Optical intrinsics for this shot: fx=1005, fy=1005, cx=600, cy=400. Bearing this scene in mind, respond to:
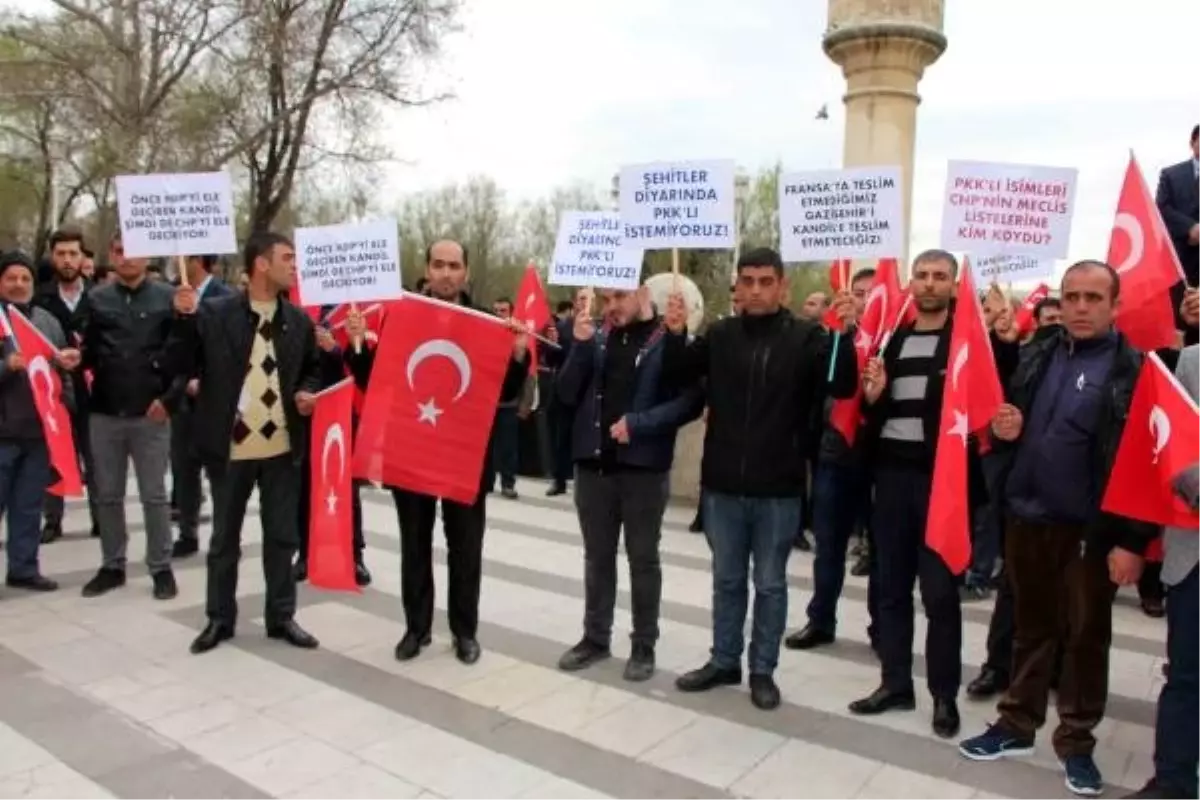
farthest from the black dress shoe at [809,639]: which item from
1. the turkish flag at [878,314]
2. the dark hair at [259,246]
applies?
the dark hair at [259,246]

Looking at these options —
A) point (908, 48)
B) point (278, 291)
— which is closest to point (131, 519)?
point (278, 291)

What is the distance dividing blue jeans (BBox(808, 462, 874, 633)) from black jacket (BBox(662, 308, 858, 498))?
3.88 ft

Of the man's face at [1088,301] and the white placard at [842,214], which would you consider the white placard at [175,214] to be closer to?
the white placard at [842,214]

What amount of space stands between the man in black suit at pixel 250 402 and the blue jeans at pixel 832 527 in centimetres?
294

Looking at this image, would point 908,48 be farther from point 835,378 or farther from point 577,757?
point 577,757

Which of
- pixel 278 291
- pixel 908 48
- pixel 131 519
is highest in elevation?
pixel 908 48

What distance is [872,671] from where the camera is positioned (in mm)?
5473

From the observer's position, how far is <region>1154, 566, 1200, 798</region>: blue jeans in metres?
3.66

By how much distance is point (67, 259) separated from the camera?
7.41 m

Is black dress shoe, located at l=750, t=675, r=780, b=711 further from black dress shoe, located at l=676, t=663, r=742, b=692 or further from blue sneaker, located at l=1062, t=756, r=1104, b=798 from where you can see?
blue sneaker, located at l=1062, t=756, r=1104, b=798

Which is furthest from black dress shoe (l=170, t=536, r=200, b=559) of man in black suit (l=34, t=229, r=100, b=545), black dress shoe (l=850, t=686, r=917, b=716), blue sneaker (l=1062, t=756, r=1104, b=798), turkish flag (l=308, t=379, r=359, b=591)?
blue sneaker (l=1062, t=756, r=1104, b=798)

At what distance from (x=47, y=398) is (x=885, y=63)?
925 centimetres

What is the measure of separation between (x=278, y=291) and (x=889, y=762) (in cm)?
398

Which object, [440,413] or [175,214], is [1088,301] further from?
[175,214]
